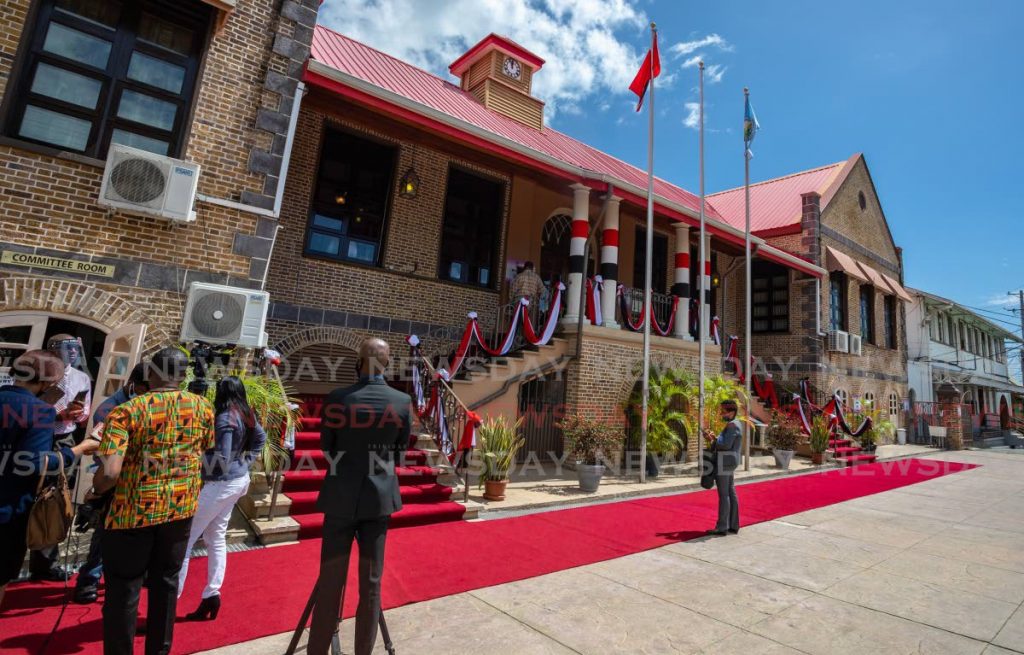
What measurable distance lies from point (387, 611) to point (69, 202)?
5.29m

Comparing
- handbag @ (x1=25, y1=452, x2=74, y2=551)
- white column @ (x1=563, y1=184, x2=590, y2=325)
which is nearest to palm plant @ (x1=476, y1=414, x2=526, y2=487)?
white column @ (x1=563, y1=184, x2=590, y2=325)

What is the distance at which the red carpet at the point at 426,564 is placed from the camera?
315 centimetres

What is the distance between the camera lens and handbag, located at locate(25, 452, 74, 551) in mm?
2658

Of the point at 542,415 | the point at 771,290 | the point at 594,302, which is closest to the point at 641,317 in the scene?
the point at 594,302

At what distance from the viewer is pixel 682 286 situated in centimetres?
1192

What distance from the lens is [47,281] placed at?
514 centimetres

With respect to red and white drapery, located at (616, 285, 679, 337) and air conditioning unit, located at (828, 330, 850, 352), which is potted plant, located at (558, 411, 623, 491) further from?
air conditioning unit, located at (828, 330, 850, 352)

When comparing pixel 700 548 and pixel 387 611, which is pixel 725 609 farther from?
pixel 387 611

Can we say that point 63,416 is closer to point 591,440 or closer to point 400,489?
point 400,489

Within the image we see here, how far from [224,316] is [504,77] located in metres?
10.5

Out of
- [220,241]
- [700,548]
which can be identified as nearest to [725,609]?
[700,548]

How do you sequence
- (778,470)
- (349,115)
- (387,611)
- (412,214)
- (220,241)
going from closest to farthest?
(387,611), (220,241), (349,115), (412,214), (778,470)

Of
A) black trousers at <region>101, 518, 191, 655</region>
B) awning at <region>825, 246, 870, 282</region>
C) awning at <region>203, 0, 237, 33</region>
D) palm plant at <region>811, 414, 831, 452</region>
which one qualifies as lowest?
black trousers at <region>101, 518, 191, 655</region>

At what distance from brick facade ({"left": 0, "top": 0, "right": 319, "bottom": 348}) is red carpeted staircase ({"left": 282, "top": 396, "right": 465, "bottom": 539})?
6.65 ft
